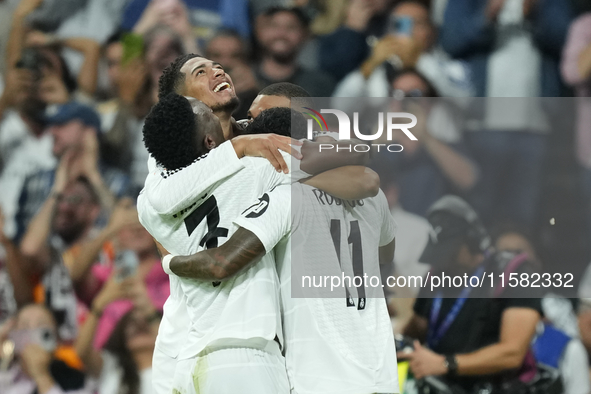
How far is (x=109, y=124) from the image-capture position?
5.94m

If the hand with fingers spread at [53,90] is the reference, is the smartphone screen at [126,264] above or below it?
below

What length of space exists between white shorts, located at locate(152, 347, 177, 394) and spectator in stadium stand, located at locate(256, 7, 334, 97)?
309cm

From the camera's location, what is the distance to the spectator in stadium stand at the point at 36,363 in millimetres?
5434

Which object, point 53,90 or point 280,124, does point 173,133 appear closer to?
point 280,124

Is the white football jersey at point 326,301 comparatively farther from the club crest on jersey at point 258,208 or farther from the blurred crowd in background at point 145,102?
the blurred crowd in background at point 145,102

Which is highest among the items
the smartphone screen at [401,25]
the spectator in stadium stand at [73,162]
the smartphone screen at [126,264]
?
the smartphone screen at [401,25]

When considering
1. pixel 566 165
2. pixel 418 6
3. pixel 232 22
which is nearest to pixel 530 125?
pixel 566 165

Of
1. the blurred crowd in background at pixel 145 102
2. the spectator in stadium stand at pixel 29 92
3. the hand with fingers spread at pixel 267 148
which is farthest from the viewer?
the spectator in stadium stand at pixel 29 92

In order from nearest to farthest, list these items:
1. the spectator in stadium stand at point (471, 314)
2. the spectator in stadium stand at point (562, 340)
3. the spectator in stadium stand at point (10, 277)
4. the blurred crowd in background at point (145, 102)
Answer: the spectator in stadium stand at point (471, 314) → the spectator in stadium stand at point (562, 340) → the blurred crowd in background at point (145, 102) → the spectator in stadium stand at point (10, 277)

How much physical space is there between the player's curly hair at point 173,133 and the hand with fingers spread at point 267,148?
0.15 m

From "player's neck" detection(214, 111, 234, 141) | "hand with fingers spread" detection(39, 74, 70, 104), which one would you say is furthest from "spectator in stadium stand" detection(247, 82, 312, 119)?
"hand with fingers spread" detection(39, 74, 70, 104)

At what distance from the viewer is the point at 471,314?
14.4 feet

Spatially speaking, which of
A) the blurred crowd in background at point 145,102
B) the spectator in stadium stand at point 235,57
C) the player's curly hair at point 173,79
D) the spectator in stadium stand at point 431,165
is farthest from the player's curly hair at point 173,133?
the spectator in stadium stand at point 235,57

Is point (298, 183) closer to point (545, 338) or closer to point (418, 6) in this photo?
point (545, 338)
